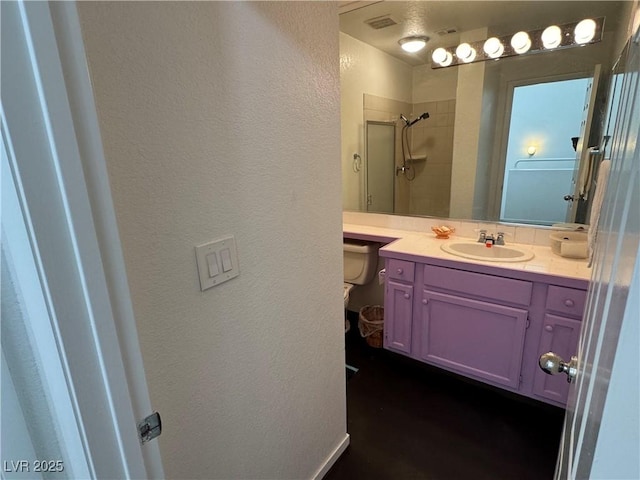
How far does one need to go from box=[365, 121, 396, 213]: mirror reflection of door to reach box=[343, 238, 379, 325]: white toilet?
0.35m

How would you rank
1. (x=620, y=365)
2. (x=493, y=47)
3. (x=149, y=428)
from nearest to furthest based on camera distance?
(x=620, y=365)
(x=149, y=428)
(x=493, y=47)

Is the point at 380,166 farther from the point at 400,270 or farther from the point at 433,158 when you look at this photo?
the point at 400,270

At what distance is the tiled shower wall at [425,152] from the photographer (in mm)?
2244

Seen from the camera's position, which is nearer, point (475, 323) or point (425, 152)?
point (475, 323)

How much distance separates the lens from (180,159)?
0.75 meters

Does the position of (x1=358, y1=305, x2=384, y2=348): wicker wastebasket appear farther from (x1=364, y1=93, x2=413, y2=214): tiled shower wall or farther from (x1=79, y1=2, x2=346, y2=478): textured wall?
(x1=79, y1=2, x2=346, y2=478): textured wall

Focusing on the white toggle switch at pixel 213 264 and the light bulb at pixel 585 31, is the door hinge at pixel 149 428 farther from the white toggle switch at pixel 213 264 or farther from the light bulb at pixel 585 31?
the light bulb at pixel 585 31

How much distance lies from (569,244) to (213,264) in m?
1.82

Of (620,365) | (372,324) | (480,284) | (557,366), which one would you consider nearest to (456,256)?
(480,284)

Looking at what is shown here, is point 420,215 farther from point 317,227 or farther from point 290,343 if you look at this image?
point 290,343

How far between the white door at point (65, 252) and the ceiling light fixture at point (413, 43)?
7.24 feet

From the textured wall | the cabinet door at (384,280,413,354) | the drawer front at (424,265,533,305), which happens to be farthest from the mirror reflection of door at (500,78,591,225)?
the textured wall

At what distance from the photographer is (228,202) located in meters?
0.88

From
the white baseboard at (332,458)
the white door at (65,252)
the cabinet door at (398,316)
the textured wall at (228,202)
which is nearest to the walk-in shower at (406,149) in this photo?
the cabinet door at (398,316)
